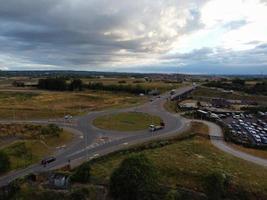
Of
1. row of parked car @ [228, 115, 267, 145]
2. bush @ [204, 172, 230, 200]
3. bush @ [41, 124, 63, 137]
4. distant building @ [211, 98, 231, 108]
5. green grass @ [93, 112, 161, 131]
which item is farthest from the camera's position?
distant building @ [211, 98, 231, 108]

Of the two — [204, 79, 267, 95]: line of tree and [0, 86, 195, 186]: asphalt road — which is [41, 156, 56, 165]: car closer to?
[0, 86, 195, 186]: asphalt road

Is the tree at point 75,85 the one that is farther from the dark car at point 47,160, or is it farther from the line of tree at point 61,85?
the dark car at point 47,160

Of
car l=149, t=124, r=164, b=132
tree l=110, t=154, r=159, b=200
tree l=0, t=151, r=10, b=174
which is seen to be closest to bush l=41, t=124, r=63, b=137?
tree l=0, t=151, r=10, b=174

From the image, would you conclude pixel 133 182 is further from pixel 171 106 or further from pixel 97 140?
pixel 171 106

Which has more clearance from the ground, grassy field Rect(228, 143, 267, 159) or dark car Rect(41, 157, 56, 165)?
dark car Rect(41, 157, 56, 165)

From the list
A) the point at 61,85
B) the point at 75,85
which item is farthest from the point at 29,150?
the point at 61,85

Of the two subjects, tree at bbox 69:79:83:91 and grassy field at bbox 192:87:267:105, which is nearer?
grassy field at bbox 192:87:267:105

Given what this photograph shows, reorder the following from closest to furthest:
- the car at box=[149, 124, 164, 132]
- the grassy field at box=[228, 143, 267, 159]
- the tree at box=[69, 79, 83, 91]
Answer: the grassy field at box=[228, 143, 267, 159]
the car at box=[149, 124, 164, 132]
the tree at box=[69, 79, 83, 91]
